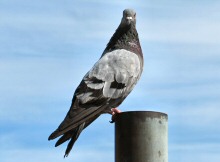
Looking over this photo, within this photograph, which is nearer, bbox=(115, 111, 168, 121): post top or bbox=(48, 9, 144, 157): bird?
bbox=(115, 111, 168, 121): post top

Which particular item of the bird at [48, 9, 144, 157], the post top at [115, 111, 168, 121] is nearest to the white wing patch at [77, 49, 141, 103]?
the bird at [48, 9, 144, 157]

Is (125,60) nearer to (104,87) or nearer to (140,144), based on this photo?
(104,87)

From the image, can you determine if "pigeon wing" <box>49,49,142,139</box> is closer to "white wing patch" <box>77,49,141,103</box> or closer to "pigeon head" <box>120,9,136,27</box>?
"white wing patch" <box>77,49,141,103</box>

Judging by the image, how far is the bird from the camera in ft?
25.7

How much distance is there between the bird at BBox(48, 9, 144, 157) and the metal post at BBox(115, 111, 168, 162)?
1702 millimetres

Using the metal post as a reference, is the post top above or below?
above

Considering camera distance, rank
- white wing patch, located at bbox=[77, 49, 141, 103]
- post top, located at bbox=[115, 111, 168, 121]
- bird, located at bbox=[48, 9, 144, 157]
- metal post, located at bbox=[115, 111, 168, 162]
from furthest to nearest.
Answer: white wing patch, located at bbox=[77, 49, 141, 103]
bird, located at bbox=[48, 9, 144, 157]
post top, located at bbox=[115, 111, 168, 121]
metal post, located at bbox=[115, 111, 168, 162]

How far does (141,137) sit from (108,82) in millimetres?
3780

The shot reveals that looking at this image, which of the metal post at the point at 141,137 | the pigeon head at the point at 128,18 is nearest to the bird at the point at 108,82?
the pigeon head at the point at 128,18

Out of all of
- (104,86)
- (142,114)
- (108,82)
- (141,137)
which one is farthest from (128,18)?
(141,137)

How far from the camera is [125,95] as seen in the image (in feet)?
31.2

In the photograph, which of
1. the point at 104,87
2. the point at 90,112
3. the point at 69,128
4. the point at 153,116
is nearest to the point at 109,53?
the point at 104,87

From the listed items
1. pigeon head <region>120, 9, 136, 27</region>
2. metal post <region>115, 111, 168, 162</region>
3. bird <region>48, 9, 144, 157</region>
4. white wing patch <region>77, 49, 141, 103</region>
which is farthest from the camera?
pigeon head <region>120, 9, 136, 27</region>

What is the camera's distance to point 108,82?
9.20m
